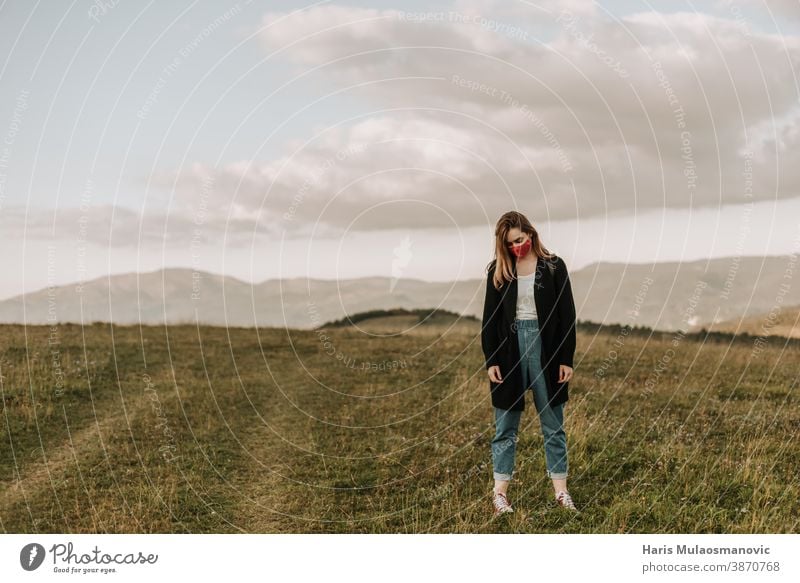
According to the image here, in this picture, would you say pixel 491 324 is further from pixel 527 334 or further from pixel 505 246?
pixel 505 246

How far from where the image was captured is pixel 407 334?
24.8 metres

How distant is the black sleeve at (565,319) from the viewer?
8719mm

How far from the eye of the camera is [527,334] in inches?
347

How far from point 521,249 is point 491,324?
980mm

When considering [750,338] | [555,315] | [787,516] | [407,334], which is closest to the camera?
[555,315]

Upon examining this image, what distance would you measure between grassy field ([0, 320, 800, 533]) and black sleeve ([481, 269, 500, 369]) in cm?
201

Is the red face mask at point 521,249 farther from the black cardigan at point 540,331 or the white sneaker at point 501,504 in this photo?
the white sneaker at point 501,504

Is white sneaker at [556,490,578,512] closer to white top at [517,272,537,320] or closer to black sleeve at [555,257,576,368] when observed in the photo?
black sleeve at [555,257,576,368]

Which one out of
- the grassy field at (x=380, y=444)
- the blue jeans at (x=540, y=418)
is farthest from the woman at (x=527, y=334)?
the grassy field at (x=380, y=444)
